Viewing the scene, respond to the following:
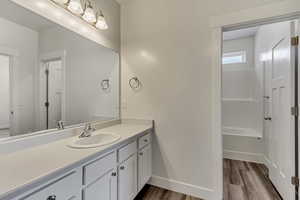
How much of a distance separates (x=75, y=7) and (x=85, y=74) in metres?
0.71

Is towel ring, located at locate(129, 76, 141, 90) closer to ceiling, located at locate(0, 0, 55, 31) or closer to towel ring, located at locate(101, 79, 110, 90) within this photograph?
towel ring, located at locate(101, 79, 110, 90)

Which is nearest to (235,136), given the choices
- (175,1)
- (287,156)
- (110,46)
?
(287,156)

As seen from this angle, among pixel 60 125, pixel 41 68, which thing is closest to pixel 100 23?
pixel 41 68

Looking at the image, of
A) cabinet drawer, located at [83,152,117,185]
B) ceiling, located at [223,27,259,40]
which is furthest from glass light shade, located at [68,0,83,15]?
ceiling, located at [223,27,259,40]

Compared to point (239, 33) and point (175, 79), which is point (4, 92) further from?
point (239, 33)

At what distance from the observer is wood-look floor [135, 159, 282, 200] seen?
75.5 inches

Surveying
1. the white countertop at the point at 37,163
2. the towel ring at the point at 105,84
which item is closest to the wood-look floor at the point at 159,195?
the white countertop at the point at 37,163

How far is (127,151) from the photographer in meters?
1.59

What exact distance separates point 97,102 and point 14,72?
0.96 m

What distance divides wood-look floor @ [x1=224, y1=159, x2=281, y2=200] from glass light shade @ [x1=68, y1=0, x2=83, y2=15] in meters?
2.73

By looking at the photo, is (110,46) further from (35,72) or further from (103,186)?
(103,186)

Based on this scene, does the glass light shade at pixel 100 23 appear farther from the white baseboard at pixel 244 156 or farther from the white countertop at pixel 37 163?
the white baseboard at pixel 244 156

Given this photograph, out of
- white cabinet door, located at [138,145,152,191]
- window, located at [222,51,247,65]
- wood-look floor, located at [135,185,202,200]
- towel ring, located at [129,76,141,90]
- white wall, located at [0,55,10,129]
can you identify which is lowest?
wood-look floor, located at [135,185,202,200]

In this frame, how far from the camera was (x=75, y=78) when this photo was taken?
1774 mm
